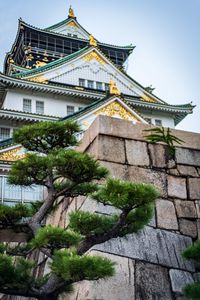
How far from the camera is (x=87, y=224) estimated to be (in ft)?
14.1

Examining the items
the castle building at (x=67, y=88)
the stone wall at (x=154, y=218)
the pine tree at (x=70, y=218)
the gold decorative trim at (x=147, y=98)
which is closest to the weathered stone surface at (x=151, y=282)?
the stone wall at (x=154, y=218)

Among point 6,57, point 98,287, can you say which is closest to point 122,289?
point 98,287

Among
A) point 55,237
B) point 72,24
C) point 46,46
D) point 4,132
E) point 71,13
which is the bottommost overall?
point 55,237

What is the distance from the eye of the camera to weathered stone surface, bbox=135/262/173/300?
512 cm

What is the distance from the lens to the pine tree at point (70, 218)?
3.78 meters

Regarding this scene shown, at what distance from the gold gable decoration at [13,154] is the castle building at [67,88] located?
3.62 metres

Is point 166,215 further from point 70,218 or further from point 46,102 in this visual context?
point 46,102

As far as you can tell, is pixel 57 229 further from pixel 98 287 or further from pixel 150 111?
pixel 150 111

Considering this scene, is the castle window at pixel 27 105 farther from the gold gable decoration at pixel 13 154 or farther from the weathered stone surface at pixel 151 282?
the weathered stone surface at pixel 151 282

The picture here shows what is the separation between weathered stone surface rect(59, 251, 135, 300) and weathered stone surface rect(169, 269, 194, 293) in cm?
56

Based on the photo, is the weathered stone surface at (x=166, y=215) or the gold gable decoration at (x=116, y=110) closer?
the weathered stone surface at (x=166, y=215)

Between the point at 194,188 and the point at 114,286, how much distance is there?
2.05 meters

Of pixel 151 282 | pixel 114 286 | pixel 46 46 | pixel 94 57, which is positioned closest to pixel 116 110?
pixel 94 57

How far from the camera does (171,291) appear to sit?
17.5 feet
